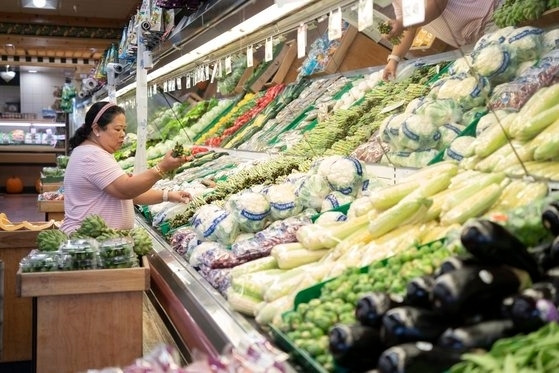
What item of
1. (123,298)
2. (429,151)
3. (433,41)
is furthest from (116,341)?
(433,41)

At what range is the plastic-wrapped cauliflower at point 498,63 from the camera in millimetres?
2865

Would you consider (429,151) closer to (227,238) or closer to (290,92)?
→ (227,238)

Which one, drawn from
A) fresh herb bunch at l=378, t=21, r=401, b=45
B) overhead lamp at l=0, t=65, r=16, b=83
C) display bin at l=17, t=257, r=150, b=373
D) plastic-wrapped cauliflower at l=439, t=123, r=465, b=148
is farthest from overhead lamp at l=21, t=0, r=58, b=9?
plastic-wrapped cauliflower at l=439, t=123, r=465, b=148

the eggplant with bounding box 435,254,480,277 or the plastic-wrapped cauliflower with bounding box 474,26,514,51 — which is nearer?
the eggplant with bounding box 435,254,480,277

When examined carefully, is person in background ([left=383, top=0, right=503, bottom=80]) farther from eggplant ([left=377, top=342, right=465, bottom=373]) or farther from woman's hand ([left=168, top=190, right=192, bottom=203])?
eggplant ([left=377, top=342, right=465, bottom=373])

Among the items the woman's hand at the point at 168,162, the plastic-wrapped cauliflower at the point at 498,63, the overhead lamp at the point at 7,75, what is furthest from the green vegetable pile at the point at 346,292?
the overhead lamp at the point at 7,75

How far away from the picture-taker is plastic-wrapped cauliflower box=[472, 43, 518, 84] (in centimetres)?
287

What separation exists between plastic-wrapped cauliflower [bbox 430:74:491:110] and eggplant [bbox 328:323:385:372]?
1.60 m

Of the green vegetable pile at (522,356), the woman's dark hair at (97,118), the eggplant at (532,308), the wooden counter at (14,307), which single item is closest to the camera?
the green vegetable pile at (522,356)

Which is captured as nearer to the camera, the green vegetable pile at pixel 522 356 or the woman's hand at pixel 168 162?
the green vegetable pile at pixel 522 356

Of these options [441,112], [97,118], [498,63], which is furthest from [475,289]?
[97,118]

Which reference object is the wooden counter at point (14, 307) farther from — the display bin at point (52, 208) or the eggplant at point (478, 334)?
the eggplant at point (478, 334)

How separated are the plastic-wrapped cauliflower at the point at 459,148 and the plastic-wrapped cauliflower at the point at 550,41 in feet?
1.87

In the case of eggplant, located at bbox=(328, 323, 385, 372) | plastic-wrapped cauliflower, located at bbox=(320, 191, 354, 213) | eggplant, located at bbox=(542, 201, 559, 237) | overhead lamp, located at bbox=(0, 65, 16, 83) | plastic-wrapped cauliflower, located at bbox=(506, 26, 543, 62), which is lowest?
eggplant, located at bbox=(328, 323, 385, 372)
